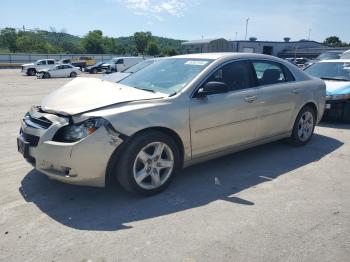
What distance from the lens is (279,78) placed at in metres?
5.66

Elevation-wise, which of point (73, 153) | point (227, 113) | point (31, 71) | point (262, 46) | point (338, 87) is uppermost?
point (262, 46)

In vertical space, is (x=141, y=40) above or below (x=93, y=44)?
above

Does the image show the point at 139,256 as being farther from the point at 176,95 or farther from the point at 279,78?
the point at 279,78

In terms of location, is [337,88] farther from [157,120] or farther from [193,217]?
[193,217]

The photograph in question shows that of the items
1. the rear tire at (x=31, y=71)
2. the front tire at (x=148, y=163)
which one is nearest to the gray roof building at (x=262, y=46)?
the rear tire at (x=31, y=71)

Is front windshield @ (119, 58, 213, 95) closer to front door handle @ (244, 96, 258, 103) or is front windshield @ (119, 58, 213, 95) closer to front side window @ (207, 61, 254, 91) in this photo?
front side window @ (207, 61, 254, 91)

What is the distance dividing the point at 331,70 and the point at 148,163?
6982 mm

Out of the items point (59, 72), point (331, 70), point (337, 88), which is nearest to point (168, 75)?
point (337, 88)

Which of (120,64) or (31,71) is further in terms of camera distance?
(120,64)

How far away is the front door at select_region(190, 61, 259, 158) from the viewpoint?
4340mm

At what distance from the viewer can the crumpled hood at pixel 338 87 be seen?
26.2ft

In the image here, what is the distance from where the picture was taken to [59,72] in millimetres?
31188

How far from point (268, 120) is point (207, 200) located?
1.91 meters

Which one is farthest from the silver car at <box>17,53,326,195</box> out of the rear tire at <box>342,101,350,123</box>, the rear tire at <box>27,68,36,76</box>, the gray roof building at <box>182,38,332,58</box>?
the gray roof building at <box>182,38,332,58</box>
